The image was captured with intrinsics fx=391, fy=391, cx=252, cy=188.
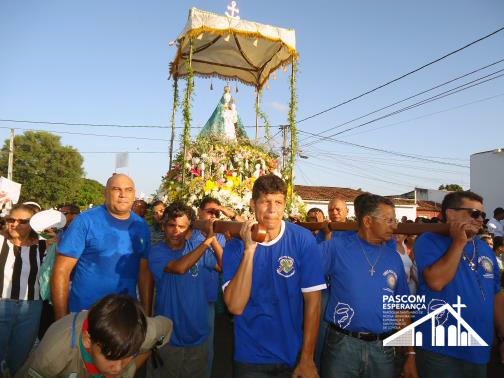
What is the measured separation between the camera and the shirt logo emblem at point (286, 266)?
247 centimetres

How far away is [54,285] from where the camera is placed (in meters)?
3.22

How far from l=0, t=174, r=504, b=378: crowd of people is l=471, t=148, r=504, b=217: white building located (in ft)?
69.4

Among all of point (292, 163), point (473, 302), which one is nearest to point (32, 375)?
point (473, 302)

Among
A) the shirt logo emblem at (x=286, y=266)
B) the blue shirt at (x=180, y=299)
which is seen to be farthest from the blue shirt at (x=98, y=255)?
the shirt logo emblem at (x=286, y=266)

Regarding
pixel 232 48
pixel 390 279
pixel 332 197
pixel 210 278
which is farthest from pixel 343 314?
pixel 332 197

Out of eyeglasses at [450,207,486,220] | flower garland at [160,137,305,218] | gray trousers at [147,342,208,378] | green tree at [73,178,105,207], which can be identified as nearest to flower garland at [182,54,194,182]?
flower garland at [160,137,305,218]

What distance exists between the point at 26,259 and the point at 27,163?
142 ft

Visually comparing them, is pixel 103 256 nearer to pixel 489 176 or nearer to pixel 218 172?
pixel 218 172

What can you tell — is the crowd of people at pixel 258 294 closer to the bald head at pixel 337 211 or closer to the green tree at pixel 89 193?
the bald head at pixel 337 211

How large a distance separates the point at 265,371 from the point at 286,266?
66cm

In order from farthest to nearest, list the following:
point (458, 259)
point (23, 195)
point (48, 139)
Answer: point (48, 139)
point (23, 195)
point (458, 259)

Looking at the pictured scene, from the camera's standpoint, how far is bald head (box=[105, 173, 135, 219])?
3.59 meters

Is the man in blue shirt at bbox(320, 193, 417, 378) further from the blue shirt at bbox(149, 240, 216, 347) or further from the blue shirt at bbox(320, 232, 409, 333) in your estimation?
the blue shirt at bbox(149, 240, 216, 347)

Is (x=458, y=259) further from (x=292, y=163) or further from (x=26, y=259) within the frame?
(x=292, y=163)
